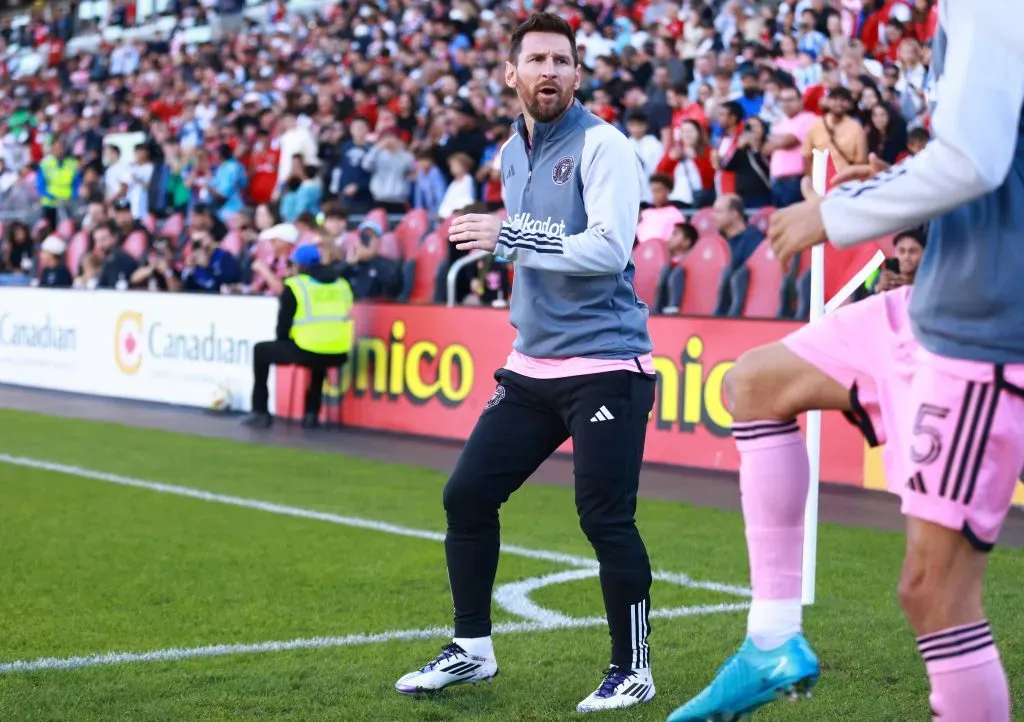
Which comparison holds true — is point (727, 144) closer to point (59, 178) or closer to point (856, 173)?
point (856, 173)

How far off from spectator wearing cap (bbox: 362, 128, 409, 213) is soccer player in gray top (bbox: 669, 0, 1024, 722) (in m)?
14.7

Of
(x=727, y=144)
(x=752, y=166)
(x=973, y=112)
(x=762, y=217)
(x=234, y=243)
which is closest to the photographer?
(x=973, y=112)

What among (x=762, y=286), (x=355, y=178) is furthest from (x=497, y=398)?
(x=355, y=178)

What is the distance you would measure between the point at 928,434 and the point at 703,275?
9.54 meters

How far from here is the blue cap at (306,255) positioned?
1356 centimetres

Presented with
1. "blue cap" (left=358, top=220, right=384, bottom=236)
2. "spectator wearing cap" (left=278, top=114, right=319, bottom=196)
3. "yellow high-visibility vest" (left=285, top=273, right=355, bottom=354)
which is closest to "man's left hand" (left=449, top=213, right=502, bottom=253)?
Answer: "yellow high-visibility vest" (left=285, top=273, right=355, bottom=354)

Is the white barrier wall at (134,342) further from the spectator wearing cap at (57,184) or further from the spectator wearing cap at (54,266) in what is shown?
the spectator wearing cap at (57,184)

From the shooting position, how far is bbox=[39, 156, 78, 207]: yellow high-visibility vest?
24.2 metres

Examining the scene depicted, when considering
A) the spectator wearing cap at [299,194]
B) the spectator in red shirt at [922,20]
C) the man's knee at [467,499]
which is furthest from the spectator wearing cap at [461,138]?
the man's knee at [467,499]

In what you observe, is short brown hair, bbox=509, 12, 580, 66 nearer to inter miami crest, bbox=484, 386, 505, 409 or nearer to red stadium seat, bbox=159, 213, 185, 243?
inter miami crest, bbox=484, 386, 505, 409

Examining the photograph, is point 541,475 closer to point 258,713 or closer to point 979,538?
point 258,713

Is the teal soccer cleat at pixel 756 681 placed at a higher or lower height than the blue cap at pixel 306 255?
lower

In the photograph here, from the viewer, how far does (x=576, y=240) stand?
14.0 ft

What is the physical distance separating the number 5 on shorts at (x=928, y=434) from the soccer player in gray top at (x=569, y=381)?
64.4 inches
